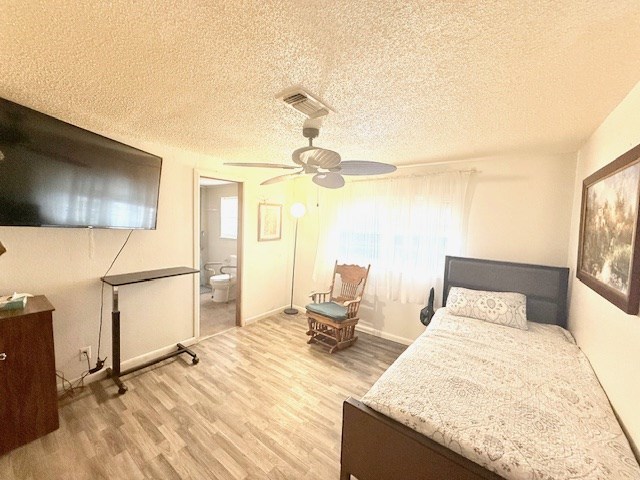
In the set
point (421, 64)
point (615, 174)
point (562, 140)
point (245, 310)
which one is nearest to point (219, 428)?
point (245, 310)

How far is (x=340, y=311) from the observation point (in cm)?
318

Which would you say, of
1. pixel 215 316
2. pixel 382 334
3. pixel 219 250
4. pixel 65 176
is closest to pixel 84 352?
pixel 65 176

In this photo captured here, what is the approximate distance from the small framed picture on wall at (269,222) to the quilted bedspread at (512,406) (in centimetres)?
275

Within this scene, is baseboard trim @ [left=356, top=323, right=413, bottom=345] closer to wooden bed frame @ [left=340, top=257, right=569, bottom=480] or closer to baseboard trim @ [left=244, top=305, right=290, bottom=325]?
baseboard trim @ [left=244, top=305, right=290, bottom=325]

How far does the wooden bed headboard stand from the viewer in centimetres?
247

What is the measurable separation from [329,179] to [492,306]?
200cm

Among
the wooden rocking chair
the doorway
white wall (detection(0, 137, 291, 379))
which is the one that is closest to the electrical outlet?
white wall (detection(0, 137, 291, 379))

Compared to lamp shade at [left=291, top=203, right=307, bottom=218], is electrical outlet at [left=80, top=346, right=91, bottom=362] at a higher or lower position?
lower

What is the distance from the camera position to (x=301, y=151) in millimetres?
1505

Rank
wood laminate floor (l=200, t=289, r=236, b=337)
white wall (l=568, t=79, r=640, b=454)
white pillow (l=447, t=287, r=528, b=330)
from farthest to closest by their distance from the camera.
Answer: wood laminate floor (l=200, t=289, r=236, b=337), white pillow (l=447, t=287, r=528, b=330), white wall (l=568, t=79, r=640, b=454)

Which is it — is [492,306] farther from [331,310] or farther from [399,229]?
[331,310]

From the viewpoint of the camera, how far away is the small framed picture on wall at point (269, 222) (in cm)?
395

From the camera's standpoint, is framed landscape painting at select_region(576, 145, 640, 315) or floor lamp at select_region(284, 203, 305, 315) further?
floor lamp at select_region(284, 203, 305, 315)

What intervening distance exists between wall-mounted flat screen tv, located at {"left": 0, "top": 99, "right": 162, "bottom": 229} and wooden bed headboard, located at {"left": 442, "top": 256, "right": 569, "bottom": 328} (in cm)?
336
